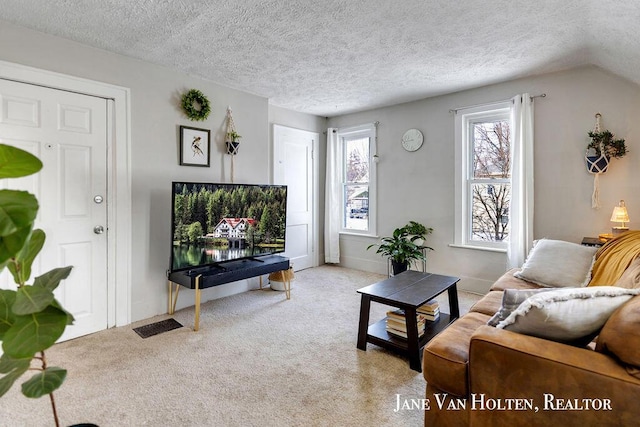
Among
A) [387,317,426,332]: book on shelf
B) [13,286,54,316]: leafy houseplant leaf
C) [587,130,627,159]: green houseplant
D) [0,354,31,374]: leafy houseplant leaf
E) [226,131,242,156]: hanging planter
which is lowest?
[387,317,426,332]: book on shelf

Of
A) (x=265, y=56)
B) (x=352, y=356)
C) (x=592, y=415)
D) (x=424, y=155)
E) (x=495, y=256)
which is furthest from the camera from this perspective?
(x=424, y=155)

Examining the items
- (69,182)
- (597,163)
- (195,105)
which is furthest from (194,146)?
(597,163)

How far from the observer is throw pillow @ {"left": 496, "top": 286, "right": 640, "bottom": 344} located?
127 cm

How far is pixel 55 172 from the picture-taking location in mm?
2537

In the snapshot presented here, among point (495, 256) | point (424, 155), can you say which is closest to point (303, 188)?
point (424, 155)

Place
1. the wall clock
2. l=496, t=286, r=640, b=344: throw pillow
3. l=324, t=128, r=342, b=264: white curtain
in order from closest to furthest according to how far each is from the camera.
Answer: l=496, t=286, r=640, b=344: throw pillow
the wall clock
l=324, t=128, r=342, b=264: white curtain

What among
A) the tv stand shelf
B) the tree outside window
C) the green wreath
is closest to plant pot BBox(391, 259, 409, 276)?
the tree outside window

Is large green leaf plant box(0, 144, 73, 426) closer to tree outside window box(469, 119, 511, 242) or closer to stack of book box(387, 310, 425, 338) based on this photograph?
stack of book box(387, 310, 425, 338)

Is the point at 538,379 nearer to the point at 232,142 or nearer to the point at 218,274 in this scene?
the point at 218,274

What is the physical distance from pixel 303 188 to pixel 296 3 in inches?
117

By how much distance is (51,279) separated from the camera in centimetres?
76

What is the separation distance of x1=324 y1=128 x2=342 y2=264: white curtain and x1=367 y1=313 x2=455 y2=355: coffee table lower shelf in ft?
8.15

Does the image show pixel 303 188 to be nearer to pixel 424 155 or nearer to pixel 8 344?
pixel 424 155

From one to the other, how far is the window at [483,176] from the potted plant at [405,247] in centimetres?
45
